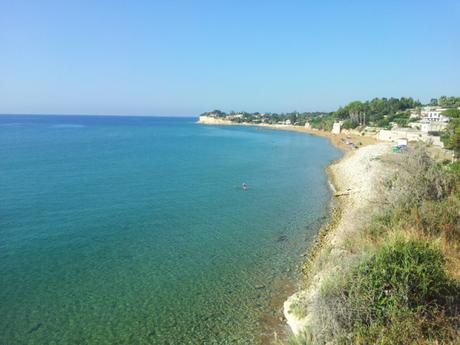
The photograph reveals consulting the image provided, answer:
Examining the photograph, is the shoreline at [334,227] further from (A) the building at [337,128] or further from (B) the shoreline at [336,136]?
(A) the building at [337,128]

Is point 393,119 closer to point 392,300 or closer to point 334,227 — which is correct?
point 334,227

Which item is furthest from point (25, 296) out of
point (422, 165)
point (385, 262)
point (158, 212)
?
point (422, 165)

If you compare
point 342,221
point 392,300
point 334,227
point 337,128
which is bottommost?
point 334,227

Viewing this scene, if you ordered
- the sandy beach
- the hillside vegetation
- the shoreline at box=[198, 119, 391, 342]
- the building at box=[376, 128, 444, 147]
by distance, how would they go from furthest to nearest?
1. the building at box=[376, 128, 444, 147]
2. the shoreline at box=[198, 119, 391, 342]
3. the sandy beach
4. the hillside vegetation

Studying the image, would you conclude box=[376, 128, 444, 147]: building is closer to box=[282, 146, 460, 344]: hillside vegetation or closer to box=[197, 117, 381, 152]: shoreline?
box=[197, 117, 381, 152]: shoreline

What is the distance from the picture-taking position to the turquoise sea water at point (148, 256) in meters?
11.1

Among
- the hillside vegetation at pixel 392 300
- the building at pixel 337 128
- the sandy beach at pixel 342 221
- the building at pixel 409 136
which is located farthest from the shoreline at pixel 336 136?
the hillside vegetation at pixel 392 300

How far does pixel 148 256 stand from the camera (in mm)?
16375

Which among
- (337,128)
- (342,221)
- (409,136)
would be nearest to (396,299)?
(342,221)

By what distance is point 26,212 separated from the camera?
22.6 metres

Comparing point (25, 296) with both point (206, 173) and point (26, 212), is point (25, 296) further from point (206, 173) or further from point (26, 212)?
point (206, 173)

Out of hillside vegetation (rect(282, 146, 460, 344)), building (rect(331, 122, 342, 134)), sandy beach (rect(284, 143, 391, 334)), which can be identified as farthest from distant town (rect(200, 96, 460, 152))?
hillside vegetation (rect(282, 146, 460, 344))

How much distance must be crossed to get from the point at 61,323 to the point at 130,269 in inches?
163

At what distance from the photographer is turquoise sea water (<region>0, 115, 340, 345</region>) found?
11.1 meters
